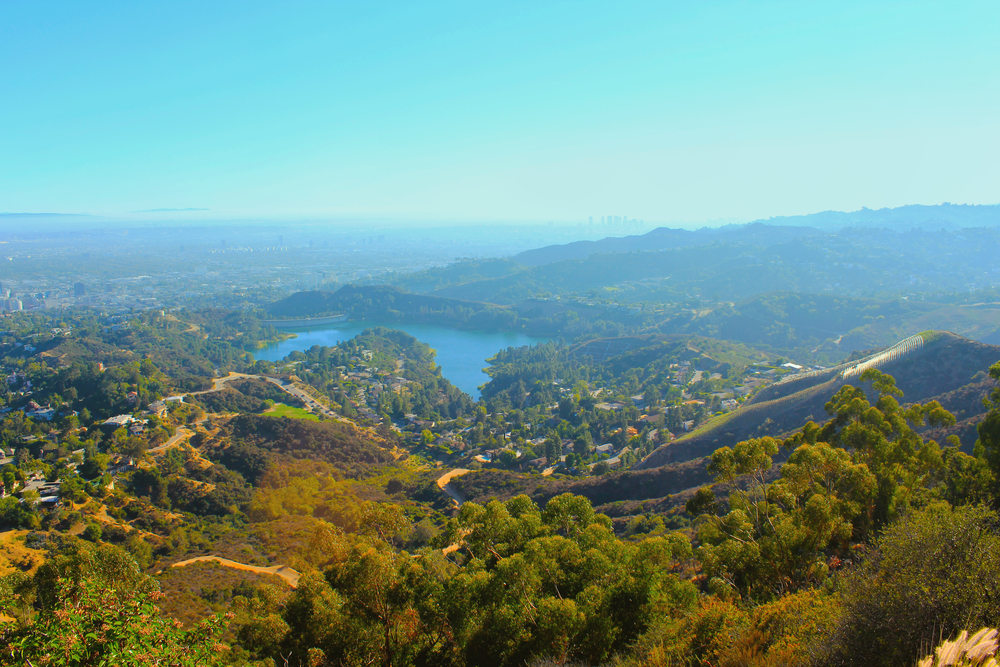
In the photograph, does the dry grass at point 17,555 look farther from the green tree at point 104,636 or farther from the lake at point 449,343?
the lake at point 449,343

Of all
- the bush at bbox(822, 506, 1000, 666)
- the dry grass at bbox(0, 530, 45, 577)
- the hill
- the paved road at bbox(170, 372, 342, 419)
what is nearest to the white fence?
the bush at bbox(822, 506, 1000, 666)

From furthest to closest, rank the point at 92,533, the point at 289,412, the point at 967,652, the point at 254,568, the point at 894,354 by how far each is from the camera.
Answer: the point at 289,412 → the point at 894,354 → the point at 92,533 → the point at 254,568 → the point at 967,652

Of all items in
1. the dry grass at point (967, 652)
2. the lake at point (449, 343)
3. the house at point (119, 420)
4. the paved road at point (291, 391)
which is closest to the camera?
the dry grass at point (967, 652)

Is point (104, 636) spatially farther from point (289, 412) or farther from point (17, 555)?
point (289, 412)

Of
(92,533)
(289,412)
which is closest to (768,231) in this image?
(289,412)

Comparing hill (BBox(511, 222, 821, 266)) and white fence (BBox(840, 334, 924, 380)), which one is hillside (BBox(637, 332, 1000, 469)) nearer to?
white fence (BBox(840, 334, 924, 380))

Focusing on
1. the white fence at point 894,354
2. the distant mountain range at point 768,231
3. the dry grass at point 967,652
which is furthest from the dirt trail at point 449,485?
the distant mountain range at point 768,231

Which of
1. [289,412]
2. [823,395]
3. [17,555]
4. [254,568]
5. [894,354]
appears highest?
[894,354]

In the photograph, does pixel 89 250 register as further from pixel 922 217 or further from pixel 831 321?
pixel 922 217
